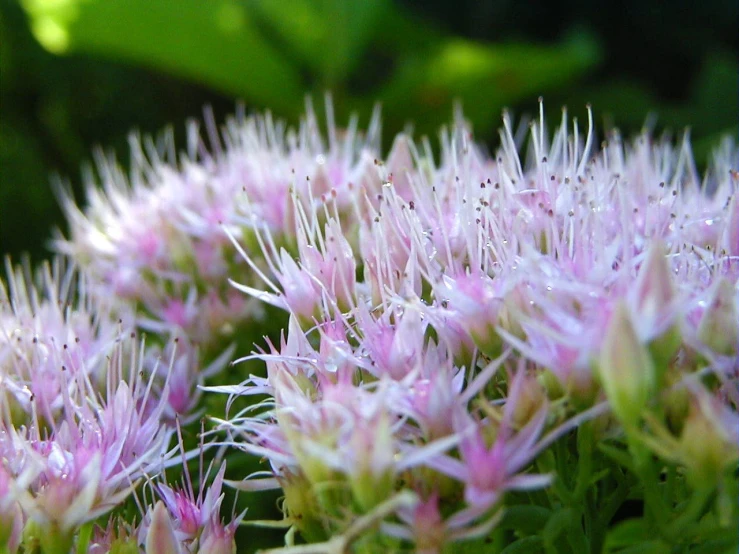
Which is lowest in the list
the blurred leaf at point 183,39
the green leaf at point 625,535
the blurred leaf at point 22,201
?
the green leaf at point 625,535

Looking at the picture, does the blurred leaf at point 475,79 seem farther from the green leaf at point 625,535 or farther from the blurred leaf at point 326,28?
the green leaf at point 625,535

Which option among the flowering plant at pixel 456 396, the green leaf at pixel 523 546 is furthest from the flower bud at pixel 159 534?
the green leaf at pixel 523 546

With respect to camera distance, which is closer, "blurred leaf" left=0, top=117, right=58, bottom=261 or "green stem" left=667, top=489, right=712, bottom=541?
"green stem" left=667, top=489, right=712, bottom=541

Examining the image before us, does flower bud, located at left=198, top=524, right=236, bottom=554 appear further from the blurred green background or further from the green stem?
the blurred green background

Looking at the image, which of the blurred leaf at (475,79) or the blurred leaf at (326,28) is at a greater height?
the blurred leaf at (326,28)

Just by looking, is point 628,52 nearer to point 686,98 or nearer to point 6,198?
point 686,98

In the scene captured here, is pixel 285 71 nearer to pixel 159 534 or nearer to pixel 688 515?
pixel 159 534

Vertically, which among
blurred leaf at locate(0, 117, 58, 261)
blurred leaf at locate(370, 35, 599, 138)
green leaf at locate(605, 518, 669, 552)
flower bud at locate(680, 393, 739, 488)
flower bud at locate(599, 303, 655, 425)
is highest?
blurred leaf at locate(370, 35, 599, 138)

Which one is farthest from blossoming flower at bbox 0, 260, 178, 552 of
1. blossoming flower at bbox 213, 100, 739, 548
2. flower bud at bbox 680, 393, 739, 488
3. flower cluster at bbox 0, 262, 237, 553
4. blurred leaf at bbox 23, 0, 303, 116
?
blurred leaf at bbox 23, 0, 303, 116

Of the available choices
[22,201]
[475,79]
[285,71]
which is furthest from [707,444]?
[22,201]
